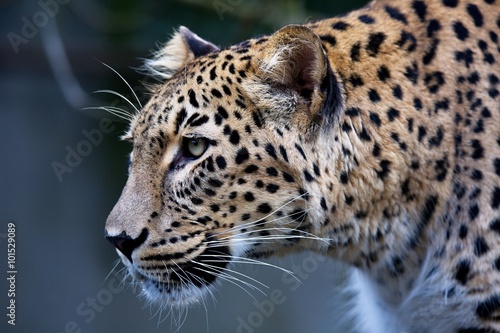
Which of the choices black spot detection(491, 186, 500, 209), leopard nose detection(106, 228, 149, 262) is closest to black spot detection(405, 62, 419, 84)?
black spot detection(491, 186, 500, 209)

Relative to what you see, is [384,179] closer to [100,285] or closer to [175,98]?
[175,98]

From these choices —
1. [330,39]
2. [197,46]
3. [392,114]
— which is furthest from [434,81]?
[197,46]

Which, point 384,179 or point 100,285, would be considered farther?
point 100,285

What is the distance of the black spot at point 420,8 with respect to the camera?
505 cm

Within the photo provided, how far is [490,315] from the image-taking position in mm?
4656

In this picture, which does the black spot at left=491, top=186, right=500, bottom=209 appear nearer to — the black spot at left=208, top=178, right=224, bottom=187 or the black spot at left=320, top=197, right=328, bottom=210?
the black spot at left=320, top=197, right=328, bottom=210

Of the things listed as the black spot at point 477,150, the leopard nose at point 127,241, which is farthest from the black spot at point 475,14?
the leopard nose at point 127,241

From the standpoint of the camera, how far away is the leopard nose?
177 inches

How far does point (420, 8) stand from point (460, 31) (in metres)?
0.32

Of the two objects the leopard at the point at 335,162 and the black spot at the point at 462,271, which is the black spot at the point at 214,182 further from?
the black spot at the point at 462,271

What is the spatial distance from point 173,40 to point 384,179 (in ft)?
6.11

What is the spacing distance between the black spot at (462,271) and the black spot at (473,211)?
0.84 ft

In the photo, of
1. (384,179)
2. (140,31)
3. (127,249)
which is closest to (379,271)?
(384,179)

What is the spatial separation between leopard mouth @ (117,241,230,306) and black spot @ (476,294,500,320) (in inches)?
58.8
